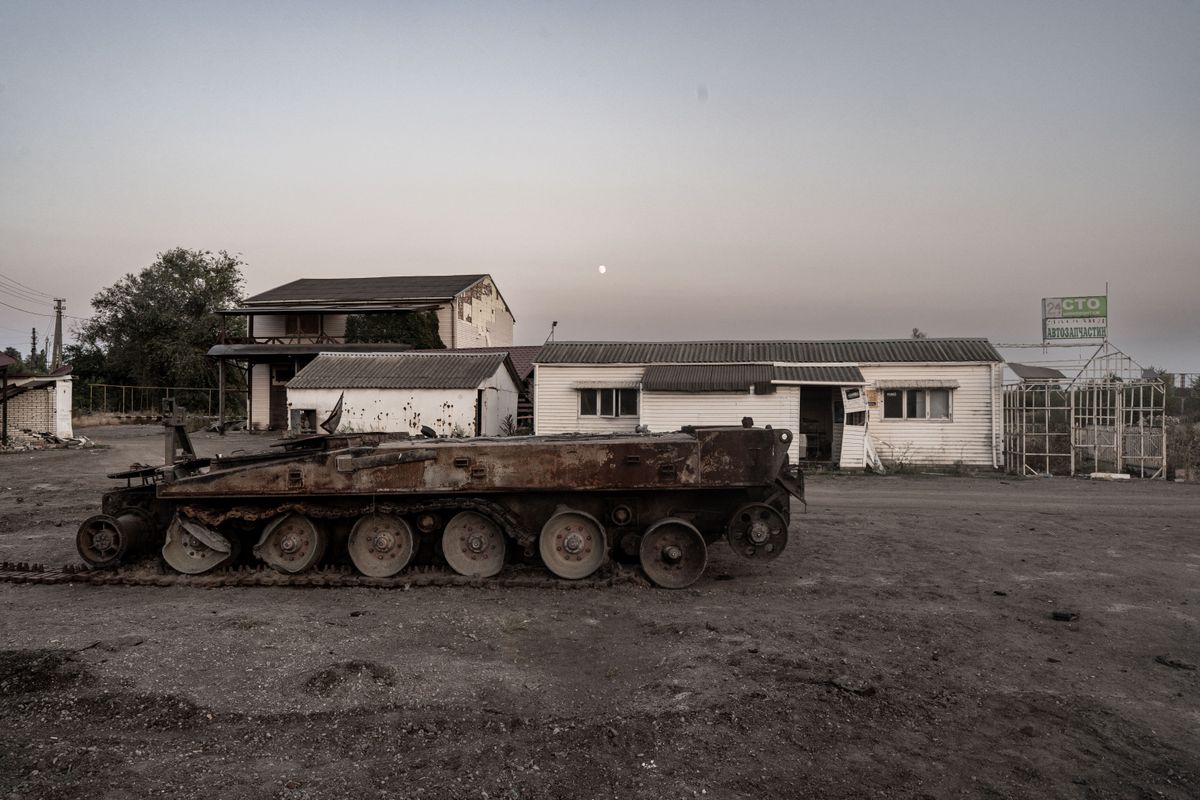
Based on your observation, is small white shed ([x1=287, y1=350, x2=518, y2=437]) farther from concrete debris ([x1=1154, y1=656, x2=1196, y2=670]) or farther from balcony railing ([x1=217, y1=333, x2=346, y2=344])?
concrete debris ([x1=1154, y1=656, x2=1196, y2=670])

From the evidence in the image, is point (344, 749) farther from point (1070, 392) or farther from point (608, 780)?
point (1070, 392)

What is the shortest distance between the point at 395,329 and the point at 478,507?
93.6 ft

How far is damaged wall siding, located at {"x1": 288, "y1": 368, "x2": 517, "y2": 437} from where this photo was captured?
24.7 m

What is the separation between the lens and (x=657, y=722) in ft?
14.5

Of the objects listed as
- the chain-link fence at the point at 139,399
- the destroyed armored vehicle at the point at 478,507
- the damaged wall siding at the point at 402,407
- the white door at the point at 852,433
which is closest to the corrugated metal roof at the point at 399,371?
the damaged wall siding at the point at 402,407

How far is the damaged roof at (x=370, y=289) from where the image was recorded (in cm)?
3744

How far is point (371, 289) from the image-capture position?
40.0 meters

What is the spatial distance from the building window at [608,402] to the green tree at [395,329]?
1346 cm

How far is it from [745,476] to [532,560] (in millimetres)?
2725

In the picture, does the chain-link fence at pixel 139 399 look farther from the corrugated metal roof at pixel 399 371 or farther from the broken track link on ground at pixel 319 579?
the broken track link on ground at pixel 319 579

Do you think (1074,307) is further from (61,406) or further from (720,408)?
(61,406)

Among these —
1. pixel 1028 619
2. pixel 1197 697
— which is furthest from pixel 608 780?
pixel 1028 619

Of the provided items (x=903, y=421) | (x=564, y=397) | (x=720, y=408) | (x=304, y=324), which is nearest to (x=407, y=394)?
(x=564, y=397)

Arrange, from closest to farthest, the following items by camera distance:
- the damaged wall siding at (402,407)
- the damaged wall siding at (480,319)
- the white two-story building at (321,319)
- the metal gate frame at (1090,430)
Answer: the metal gate frame at (1090,430)
the damaged wall siding at (402,407)
the white two-story building at (321,319)
the damaged wall siding at (480,319)
